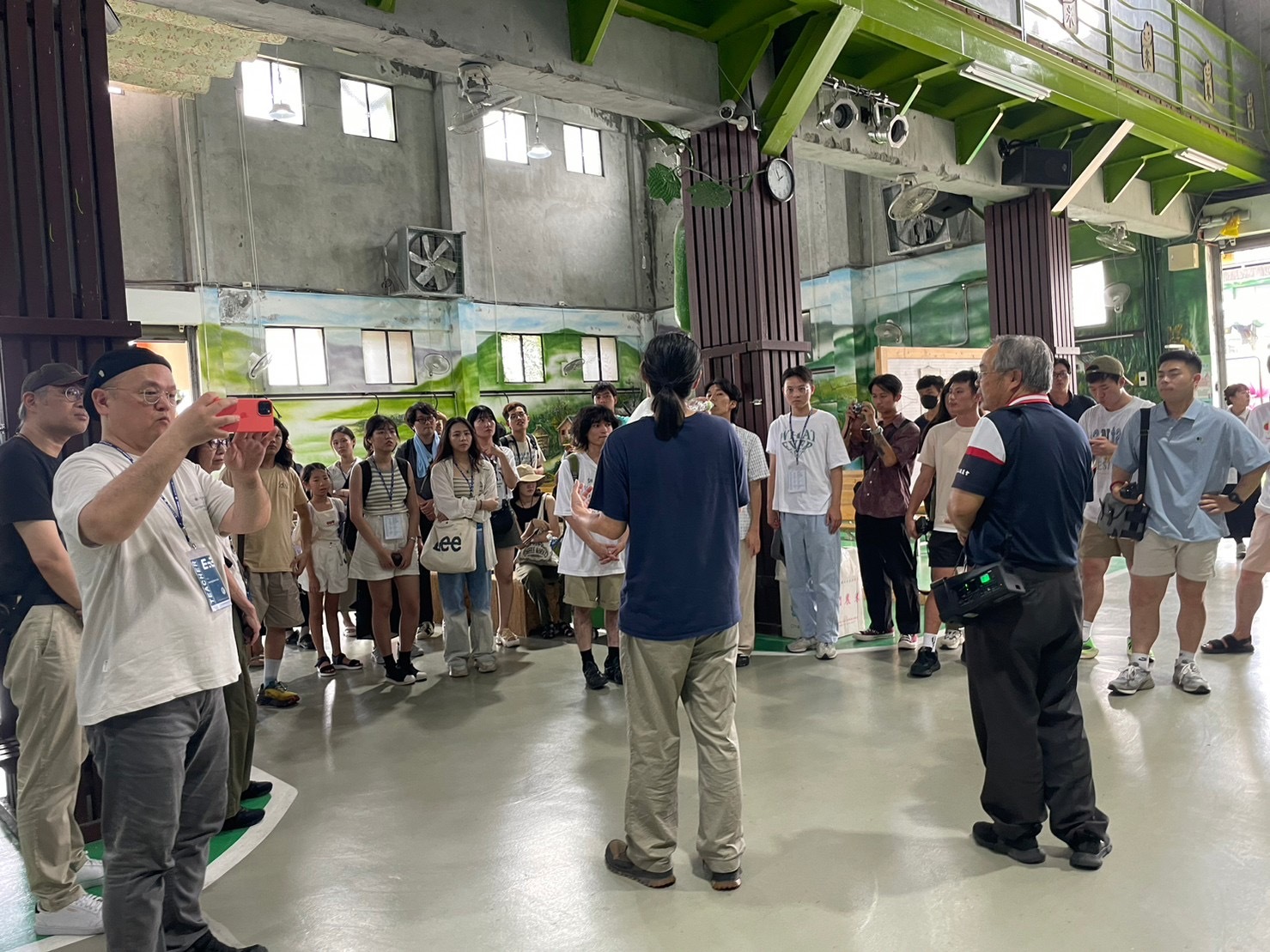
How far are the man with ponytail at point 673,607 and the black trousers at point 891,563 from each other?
10.1ft

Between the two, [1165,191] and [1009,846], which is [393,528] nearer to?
[1009,846]

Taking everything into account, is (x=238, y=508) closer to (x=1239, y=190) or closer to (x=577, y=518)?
(x=577, y=518)

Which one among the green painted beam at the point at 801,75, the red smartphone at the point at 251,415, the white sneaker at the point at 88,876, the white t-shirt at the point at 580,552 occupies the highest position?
the green painted beam at the point at 801,75

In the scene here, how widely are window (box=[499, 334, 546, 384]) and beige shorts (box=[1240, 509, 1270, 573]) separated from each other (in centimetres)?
1226

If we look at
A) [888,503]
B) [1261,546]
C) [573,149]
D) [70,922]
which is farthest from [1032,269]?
[573,149]

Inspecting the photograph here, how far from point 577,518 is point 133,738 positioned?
4.87ft

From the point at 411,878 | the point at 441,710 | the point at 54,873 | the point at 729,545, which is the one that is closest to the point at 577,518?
the point at 729,545

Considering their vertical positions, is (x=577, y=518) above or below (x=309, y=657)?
above

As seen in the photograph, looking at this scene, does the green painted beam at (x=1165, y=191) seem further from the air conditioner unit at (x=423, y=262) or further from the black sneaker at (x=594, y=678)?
the air conditioner unit at (x=423, y=262)

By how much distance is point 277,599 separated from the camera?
5.39 meters

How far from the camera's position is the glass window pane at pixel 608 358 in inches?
681

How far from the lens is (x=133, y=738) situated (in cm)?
216

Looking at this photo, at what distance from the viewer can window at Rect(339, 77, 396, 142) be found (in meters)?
14.1

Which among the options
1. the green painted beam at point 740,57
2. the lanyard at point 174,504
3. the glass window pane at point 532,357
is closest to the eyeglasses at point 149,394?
the lanyard at point 174,504
